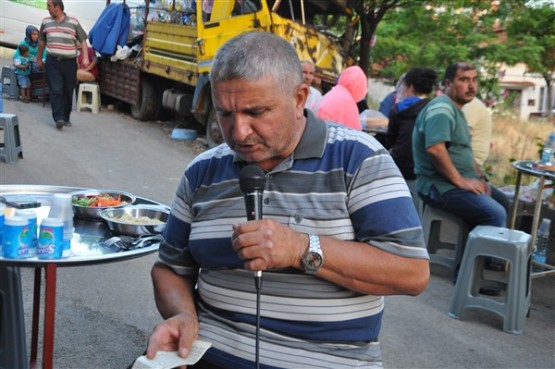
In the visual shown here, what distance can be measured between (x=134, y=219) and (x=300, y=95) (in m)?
1.06

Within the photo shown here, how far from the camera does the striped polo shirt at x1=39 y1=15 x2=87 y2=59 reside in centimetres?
971

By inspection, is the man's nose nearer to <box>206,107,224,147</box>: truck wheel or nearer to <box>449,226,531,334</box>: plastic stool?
<box>449,226,531,334</box>: plastic stool

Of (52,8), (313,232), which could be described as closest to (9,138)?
(52,8)

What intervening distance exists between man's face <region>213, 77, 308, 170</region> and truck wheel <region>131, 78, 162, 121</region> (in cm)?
1118

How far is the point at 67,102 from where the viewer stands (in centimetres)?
1046

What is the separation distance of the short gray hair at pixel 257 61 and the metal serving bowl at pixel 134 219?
34.3 inches

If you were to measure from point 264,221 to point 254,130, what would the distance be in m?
0.34

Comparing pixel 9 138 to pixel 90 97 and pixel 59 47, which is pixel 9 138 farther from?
pixel 90 97

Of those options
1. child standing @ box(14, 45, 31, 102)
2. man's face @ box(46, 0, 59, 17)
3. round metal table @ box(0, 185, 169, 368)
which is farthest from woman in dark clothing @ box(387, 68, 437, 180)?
child standing @ box(14, 45, 31, 102)

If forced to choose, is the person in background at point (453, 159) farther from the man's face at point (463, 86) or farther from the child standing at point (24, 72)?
the child standing at point (24, 72)

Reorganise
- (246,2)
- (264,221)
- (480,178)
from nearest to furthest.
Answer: (264,221) → (480,178) → (246,2)

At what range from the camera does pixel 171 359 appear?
1.83m

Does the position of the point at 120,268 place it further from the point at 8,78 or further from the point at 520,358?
the point at 8,78

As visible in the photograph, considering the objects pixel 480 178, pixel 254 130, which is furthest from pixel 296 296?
pixel 480 178
